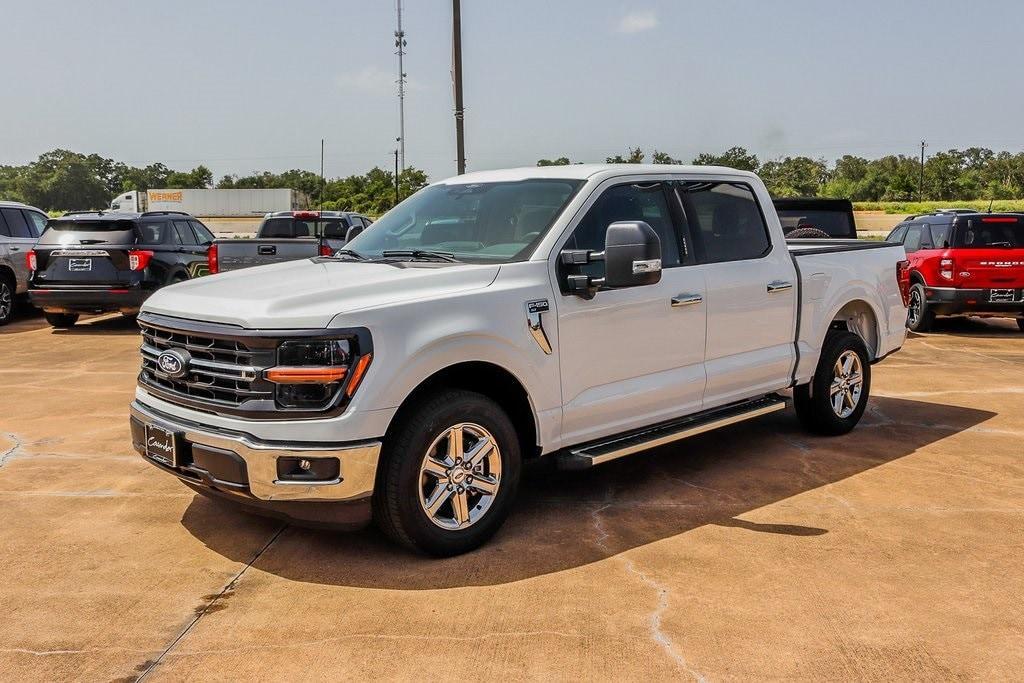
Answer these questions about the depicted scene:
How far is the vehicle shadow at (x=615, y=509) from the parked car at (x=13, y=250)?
34.8 feet

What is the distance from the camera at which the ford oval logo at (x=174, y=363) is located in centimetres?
426

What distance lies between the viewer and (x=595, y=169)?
5.27 meters

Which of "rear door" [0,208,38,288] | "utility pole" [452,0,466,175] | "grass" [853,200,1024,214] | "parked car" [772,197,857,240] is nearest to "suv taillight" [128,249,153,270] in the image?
"rear door" [0,208,38,288]

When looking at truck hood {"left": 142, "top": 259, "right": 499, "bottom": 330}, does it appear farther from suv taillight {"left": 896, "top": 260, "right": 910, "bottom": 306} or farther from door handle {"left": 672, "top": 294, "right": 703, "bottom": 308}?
suv taillight {"left": 896, "top": 260, "right": 910, "bottom": 306}

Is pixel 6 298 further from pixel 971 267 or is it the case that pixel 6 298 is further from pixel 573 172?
pixel 971 267

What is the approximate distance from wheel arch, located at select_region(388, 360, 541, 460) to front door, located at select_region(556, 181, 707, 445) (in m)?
0.19

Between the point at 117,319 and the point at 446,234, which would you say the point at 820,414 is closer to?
the point at 446,234

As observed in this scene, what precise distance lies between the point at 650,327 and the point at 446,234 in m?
1.26

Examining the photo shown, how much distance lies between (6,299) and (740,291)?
12.3 meters

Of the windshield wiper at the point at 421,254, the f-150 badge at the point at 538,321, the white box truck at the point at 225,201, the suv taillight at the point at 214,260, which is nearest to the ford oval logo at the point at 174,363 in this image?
the windshield wiper at the point at 421,254

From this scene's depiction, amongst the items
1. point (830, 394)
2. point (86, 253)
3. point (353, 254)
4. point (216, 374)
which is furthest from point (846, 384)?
point (86, 253)

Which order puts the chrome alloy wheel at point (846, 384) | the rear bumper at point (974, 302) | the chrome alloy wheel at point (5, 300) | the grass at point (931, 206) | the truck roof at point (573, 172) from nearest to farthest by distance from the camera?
1. the truck roof at point (573, 172)
2. the chrome alloy wheel at point (846, 384)
3. the rear bumper at point (974, 302)
4. the chrome alloy wheel at point (5, 300)
5. the grass at point (931, 206)

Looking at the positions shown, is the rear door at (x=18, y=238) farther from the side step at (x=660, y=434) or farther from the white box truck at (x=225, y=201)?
the white box truck at (x=225, y=201)

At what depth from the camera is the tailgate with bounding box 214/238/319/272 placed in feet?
33.8
